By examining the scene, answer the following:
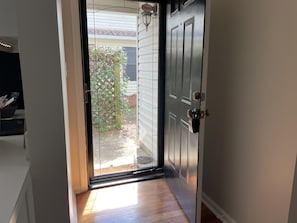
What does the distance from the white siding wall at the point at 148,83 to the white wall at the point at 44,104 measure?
166 cm

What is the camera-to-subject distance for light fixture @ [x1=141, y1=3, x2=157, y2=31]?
2369 millimetres

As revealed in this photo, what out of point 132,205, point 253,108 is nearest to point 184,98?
point 253,108

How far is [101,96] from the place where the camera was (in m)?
2.38

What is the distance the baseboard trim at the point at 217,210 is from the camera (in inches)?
71.1

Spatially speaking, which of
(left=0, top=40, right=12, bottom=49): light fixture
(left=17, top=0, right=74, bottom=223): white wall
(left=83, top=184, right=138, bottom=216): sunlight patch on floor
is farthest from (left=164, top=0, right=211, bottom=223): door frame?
(left=0, top=40, right=12, bottom=49): light fixture

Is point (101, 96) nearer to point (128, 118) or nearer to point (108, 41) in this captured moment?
point (128, 118)

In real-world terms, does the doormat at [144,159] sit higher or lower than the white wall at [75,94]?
lower

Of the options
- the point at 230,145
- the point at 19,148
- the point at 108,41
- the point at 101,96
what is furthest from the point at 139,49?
the point at 19,148

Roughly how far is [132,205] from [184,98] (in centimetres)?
110

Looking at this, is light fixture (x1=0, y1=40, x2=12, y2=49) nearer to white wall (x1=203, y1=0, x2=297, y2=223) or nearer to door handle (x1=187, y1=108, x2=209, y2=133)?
door handle (x1=187, y1=108, x2=209, y2=133)

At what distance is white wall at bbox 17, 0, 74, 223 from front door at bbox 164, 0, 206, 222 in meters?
0.94

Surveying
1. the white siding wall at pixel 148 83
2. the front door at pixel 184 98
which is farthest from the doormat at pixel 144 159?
the front door at pixel 184 98

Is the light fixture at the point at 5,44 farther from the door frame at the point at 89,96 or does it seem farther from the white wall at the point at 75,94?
the door frame at the point at 89,96

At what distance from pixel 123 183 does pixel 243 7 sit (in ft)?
6.55
